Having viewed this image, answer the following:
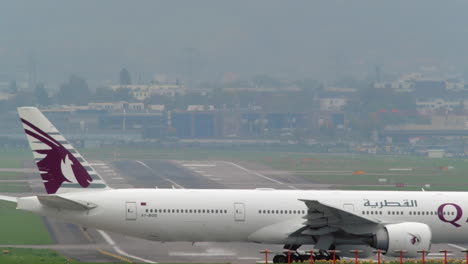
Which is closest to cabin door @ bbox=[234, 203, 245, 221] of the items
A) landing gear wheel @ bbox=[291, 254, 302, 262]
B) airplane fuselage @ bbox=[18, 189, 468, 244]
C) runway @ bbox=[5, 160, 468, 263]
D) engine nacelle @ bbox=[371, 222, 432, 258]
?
airplane fuselage @ bbox=[18, 189, 468, 244]

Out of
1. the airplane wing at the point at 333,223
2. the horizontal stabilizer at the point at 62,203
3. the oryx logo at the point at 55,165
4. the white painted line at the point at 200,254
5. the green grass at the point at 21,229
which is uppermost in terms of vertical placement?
the oryx logo at the point at 55,165

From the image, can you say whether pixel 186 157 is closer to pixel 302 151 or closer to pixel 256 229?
pixel 302 151

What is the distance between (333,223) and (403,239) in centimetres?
276

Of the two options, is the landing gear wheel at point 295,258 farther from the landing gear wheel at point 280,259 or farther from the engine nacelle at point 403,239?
the engine nacelle at point 403,239

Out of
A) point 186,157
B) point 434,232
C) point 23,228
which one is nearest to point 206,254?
point 434,232

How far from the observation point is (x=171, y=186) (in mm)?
75188

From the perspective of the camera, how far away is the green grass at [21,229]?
153 feet

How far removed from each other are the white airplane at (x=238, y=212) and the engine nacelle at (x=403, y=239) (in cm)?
4

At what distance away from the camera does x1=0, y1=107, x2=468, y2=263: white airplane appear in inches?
1531

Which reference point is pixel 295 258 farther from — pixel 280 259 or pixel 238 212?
pixel 238 212

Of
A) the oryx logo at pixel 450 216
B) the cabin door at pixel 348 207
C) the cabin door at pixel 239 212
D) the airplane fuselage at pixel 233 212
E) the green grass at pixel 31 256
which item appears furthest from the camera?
the oryx logo at pixel 450 216

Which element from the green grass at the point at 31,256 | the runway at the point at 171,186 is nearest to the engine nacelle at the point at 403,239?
the runway at the point at 171,186

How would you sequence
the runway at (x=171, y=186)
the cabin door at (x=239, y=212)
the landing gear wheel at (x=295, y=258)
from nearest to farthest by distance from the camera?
1. the landing gear wheel at (x=295, y=258)
2. the cabin door at (x=239, y=212)
3. the runway at (x=171, y=186)

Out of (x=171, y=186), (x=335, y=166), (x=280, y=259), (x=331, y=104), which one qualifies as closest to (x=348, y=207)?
(x=280, y=259)
